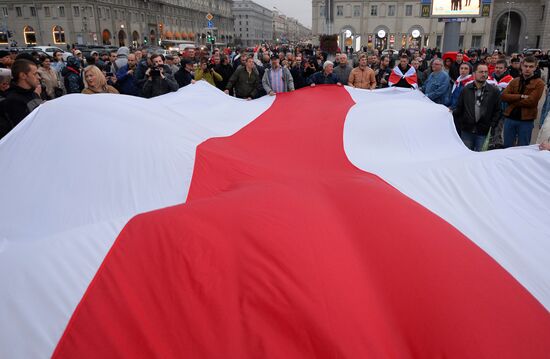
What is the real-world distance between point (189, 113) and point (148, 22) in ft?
233

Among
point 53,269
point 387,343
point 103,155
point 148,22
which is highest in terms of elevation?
point 148,22

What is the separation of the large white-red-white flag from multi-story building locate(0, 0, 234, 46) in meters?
48.7

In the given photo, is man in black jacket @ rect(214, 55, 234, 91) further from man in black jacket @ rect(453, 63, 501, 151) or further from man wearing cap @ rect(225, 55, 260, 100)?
man in black jacket @ rect(453, 63, 501, 151)

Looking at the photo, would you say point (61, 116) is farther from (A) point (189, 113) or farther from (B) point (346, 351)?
(B) point (346, 351)

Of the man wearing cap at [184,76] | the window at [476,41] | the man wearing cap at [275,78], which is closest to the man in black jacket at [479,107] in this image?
the man wearing cap at [275,78]

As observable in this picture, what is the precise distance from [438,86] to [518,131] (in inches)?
64.3

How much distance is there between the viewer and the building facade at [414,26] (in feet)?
186

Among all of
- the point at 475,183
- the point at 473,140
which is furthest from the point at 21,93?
the point at 473,140

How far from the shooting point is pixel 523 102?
18.0 feet

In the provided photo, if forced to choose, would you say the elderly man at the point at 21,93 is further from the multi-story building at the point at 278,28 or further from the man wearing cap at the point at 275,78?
the multi-story building at the point at 278,28

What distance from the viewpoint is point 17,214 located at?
2408mm

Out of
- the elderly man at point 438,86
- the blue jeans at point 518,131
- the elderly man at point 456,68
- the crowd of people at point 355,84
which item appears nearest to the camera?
the crowd of people at point 355,84

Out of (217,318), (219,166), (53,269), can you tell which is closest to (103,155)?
(219,166)

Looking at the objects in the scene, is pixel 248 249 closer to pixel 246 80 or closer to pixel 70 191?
pixel 70 191
